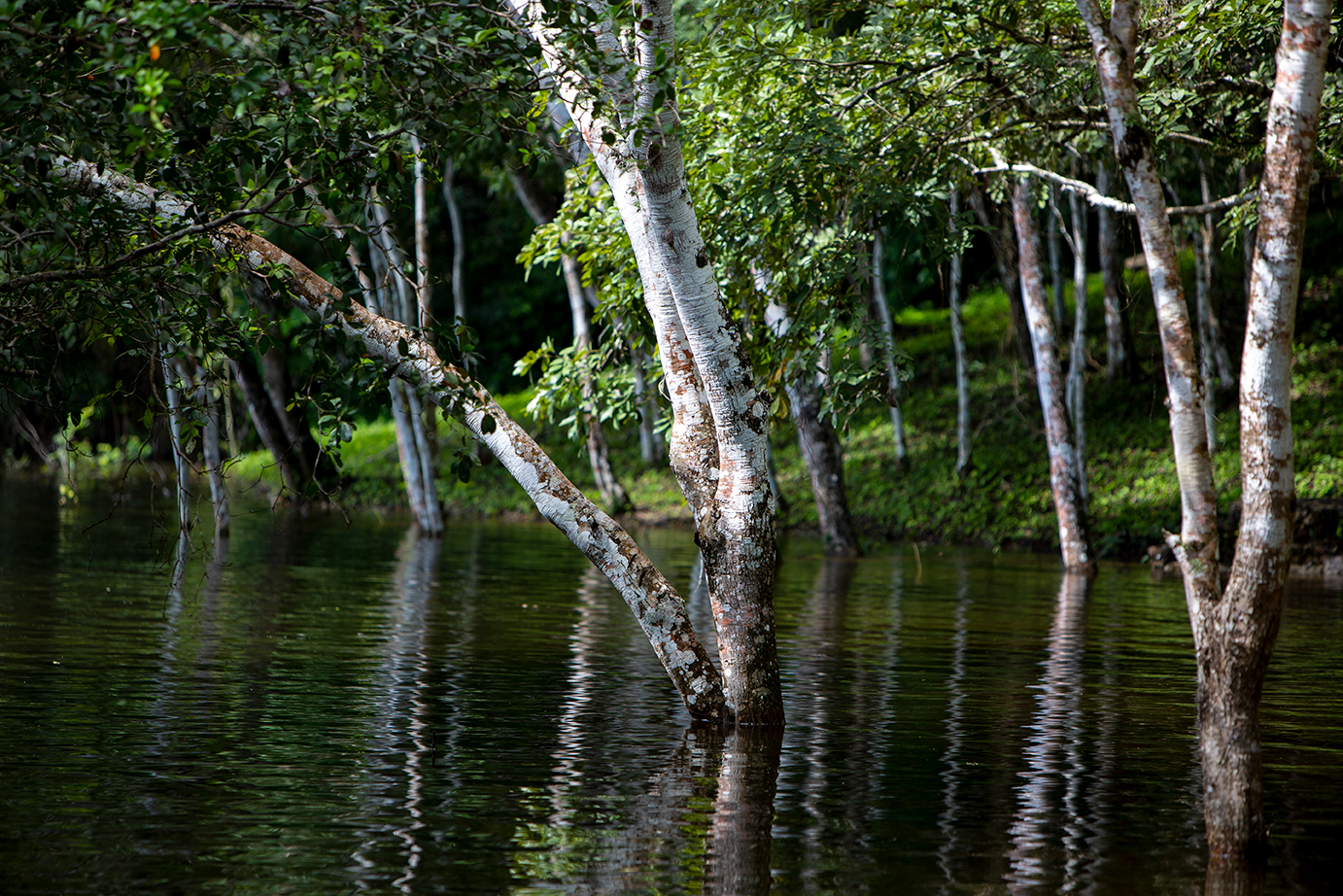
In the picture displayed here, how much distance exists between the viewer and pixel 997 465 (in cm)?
2655

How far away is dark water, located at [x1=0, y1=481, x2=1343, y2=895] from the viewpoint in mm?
6039

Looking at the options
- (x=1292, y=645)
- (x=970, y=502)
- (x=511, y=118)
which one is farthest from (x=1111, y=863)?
(x=970, y=502)

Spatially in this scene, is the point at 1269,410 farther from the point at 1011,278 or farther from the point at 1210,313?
the point at 1011,278

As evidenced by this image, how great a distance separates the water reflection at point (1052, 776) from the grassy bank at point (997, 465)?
388 inches

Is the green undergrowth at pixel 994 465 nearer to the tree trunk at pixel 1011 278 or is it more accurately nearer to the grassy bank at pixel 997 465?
the grassy bank at pixel 997 465

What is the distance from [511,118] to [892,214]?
3.55m

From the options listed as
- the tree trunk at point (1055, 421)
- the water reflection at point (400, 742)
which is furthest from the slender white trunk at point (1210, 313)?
the water reflection at point (400, 742)

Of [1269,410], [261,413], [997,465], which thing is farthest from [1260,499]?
[261,413]

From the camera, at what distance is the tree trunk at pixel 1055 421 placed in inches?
794

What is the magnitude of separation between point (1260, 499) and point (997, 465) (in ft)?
69.4

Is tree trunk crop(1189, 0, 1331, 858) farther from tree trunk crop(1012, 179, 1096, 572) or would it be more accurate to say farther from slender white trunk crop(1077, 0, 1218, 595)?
tree trunk crop(1012, 179, 1096, 572)

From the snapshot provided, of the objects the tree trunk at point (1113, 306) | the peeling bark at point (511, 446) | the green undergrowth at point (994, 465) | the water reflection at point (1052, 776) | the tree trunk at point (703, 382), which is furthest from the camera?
the tree trunk at point (1113, 306)

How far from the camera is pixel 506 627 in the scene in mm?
13867

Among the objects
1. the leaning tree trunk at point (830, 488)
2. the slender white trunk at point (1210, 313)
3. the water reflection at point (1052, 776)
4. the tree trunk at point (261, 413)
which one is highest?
the slender white trunk at point (1210, 313)
